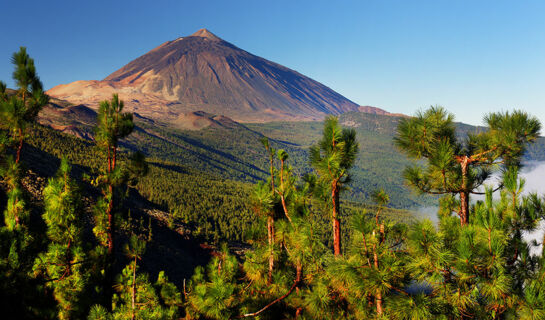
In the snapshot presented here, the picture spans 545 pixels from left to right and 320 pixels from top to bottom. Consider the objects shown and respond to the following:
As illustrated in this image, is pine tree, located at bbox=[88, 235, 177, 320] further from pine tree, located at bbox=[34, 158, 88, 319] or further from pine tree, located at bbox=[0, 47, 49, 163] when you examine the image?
pine tree, located at bbox=[0, 47, 49, 163]

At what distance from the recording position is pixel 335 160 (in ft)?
18.3

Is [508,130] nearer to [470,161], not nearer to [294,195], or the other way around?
[470,161]

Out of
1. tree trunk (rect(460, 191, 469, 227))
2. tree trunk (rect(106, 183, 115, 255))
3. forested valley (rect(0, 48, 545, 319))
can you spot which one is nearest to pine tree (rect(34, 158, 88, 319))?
forested valley (rect(0, 48, 545, 319))

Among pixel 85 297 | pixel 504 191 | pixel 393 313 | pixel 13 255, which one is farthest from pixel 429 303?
pixel 85 297

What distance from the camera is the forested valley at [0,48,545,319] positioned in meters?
4.04

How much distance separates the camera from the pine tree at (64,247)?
277 inches

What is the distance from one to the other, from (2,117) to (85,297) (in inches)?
203

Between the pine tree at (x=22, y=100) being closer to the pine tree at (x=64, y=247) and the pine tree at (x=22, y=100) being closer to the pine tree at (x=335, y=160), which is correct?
the pine tree at (x=64, y=247)

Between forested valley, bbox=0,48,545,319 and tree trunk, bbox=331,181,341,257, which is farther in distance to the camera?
tree trunk, bbox=331,181,341,257

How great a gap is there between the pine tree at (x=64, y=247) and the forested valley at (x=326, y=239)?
3 cm

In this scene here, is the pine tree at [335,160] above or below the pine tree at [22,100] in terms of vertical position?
below

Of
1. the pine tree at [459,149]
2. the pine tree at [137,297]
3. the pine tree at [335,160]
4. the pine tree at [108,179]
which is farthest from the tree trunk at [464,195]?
the pine tree at [108,179]

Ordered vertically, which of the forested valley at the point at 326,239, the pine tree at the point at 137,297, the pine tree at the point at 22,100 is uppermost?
the pine tree at the point at 22,100

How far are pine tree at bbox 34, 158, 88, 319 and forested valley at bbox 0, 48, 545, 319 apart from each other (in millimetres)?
28
